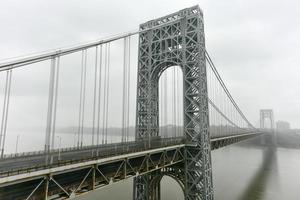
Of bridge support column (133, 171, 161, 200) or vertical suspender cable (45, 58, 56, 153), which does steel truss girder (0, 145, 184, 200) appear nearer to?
vertical suspender cable (45, 58, 56, 153)

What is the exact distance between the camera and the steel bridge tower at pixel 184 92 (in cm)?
Result: 2181

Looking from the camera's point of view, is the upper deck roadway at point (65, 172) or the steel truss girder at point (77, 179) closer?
the upper deck roadway at point (65, 172)

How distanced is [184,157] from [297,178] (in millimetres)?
47014

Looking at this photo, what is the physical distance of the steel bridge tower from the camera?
21812mm

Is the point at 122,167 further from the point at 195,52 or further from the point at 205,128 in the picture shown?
the point at 195,52

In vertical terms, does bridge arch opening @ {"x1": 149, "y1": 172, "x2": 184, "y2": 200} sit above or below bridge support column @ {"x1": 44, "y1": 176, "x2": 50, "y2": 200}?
below

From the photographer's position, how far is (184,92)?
23797mm

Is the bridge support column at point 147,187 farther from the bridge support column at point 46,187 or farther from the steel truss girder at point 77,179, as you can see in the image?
the bridge support column at point 46,187

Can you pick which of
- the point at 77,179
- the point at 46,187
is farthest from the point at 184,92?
the point at 46,187

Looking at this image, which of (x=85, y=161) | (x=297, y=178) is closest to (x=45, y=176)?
(x=85, y=161)

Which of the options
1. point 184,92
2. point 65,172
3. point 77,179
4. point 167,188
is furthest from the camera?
point 167,188

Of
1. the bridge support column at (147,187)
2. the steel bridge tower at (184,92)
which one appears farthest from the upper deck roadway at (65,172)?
the bridge support column at (147,187)

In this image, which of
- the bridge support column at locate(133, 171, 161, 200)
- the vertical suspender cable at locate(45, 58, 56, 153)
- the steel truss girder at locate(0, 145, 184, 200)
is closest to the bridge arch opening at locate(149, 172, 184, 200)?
the bridge support column at locate(133, 171, 161, 200)

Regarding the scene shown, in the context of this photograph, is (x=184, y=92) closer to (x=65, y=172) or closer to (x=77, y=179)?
(x=77, y=179)
